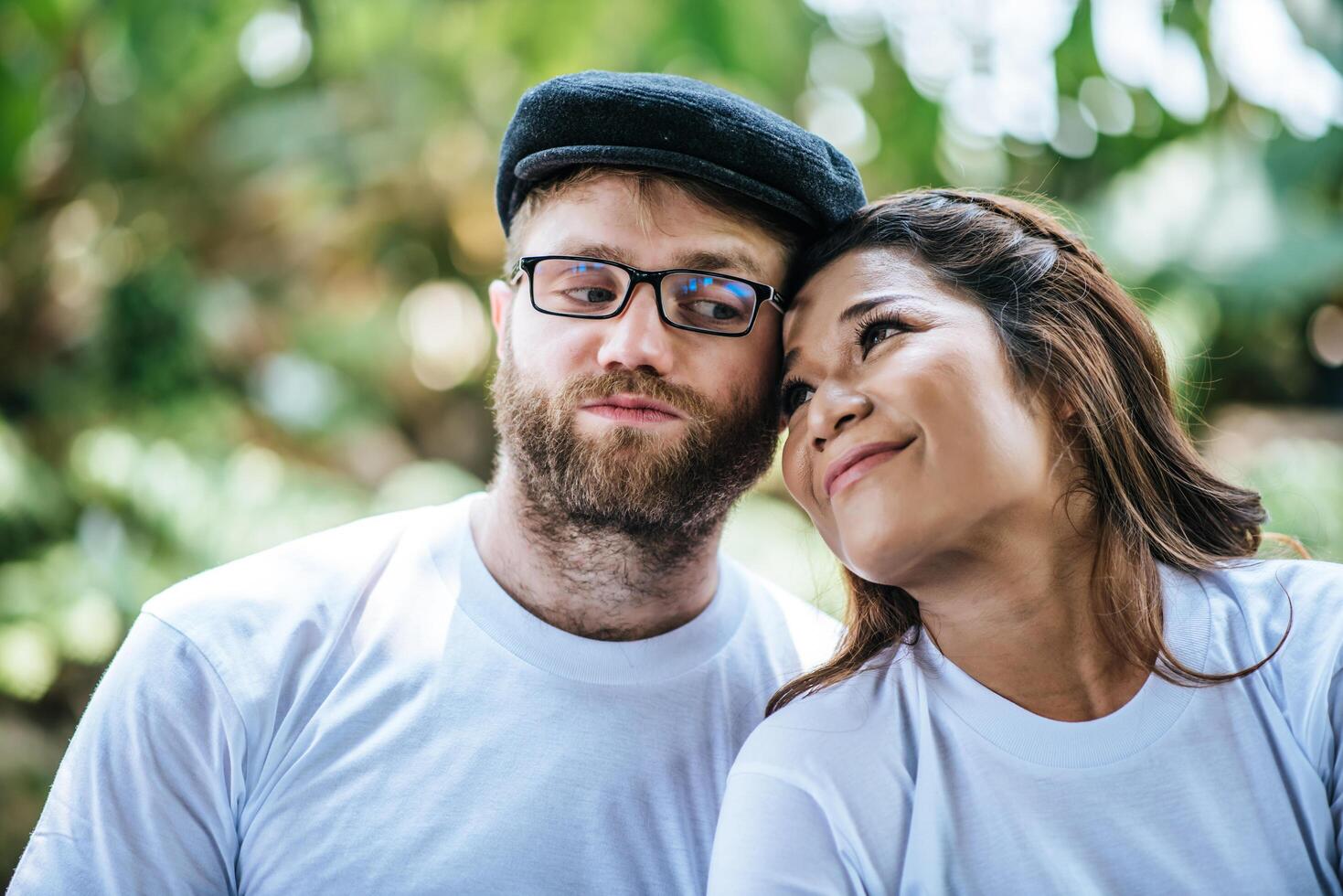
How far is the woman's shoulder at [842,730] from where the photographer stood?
5.06 ft

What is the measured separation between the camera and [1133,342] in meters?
1.78

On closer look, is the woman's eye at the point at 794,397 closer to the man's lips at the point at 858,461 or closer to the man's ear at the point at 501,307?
the man's lips at the point at 858,461

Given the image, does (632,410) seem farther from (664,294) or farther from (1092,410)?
(1092,410)

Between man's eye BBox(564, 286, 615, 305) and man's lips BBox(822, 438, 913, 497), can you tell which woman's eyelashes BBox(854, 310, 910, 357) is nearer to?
man's lips BBox(822, 438, 913, 497)

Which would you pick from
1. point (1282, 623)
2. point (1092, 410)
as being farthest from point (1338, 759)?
point (1092, 410)

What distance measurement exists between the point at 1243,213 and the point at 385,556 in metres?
4.54

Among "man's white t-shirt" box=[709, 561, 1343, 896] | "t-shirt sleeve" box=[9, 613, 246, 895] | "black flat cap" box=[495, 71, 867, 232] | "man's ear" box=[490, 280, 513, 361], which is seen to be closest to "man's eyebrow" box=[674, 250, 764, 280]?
"black flat cap" box=[495, 71, 867, 232]

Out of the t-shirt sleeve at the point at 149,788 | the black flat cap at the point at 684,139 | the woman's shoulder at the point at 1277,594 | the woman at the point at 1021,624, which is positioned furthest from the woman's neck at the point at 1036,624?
the t-shirt sleeve at the point at 149,788

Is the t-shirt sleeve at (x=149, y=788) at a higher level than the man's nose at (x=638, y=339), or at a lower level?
lower

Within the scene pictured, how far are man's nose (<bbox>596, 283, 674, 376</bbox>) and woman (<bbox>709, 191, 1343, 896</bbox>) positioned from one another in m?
0.22

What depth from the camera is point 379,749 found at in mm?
1771

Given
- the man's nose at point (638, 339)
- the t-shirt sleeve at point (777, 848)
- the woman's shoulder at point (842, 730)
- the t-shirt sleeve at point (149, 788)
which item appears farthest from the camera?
the man's nose at point (638, 339)

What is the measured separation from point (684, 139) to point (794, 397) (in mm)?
477

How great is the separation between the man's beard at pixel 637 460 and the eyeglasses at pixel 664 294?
0.12 metres
